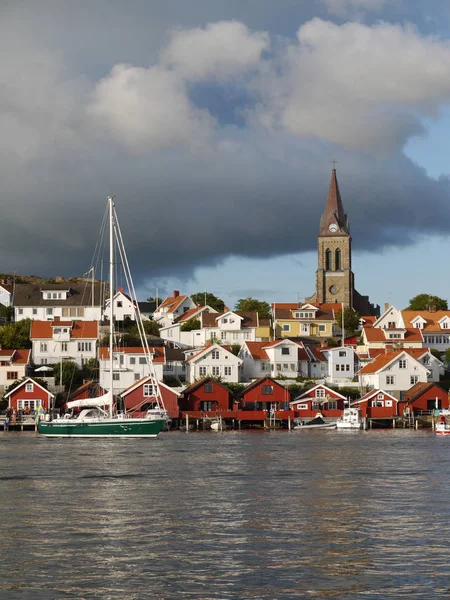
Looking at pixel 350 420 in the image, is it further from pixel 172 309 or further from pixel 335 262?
pixel 335 262

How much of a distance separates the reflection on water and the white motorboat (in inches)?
1346

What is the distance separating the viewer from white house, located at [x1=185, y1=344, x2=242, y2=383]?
10831 centimetres

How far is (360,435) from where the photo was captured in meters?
86.9

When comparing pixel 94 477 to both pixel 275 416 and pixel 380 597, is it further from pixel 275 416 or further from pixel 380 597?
pixel 275 416

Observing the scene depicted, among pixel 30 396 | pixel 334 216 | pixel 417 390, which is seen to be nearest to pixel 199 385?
pixel 30 396

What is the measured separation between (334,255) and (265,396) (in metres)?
84.1

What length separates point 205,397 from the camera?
101 metres

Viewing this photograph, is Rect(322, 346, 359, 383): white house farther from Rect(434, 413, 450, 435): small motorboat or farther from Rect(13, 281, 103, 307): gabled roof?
Rect(13, 281, 103, 307): gabled roof

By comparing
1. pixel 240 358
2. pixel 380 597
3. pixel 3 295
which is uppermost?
pixel 3 295

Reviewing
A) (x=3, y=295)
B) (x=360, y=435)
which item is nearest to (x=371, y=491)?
(x=360, y=435)

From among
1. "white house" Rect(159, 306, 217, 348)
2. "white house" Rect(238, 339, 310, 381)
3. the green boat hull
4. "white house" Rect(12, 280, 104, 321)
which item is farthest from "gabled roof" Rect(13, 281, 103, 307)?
the green boat hull

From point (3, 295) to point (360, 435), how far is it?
8416cm

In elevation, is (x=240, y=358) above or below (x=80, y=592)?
above

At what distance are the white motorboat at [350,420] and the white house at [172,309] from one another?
53.0 metres
